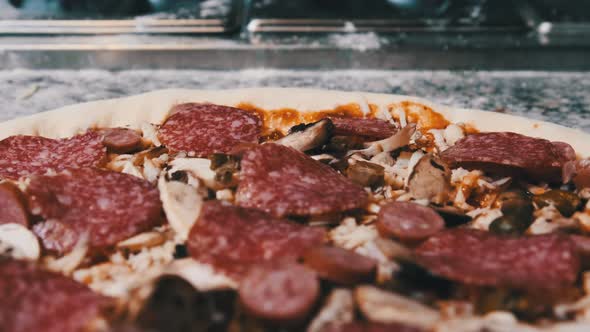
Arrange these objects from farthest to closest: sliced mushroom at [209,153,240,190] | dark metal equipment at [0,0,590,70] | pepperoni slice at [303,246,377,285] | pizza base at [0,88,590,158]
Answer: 1. dark metal equipment at [0,0,590,70]
2. pizza base at [0,88,590,158]
3. sliced mushroom at [209,153,240,190]
4. pepperoni slice at [303,246,377,285]

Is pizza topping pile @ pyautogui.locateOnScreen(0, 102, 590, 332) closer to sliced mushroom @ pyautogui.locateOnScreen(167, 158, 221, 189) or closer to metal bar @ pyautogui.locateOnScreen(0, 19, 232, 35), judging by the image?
sliced mushroom @ pyautogui.locateOnScreen(167, 158, 221, 189)

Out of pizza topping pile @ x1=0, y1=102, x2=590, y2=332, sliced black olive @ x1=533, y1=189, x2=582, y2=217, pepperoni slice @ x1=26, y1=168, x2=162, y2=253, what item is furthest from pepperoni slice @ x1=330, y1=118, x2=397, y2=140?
pepperoni slice @ x1=26, y1=168, x2=162, y2=253

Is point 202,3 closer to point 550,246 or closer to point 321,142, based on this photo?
point 321,142

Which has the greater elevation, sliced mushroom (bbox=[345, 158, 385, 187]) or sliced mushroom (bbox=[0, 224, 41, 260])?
sliced mushroom (bbox=[345, 158, 385, 187])

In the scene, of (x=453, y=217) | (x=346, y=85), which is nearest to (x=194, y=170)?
(x=453, y=217)

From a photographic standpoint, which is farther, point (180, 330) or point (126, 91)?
point (126, 91)

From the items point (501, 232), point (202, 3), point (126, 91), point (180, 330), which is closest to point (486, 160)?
point (501, 232)

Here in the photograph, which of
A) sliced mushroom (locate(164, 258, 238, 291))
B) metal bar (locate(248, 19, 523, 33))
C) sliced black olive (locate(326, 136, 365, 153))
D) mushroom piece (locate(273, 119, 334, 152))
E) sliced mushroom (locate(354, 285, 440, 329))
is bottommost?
sliced mushroom (locate(164, 258, 238, 291))
